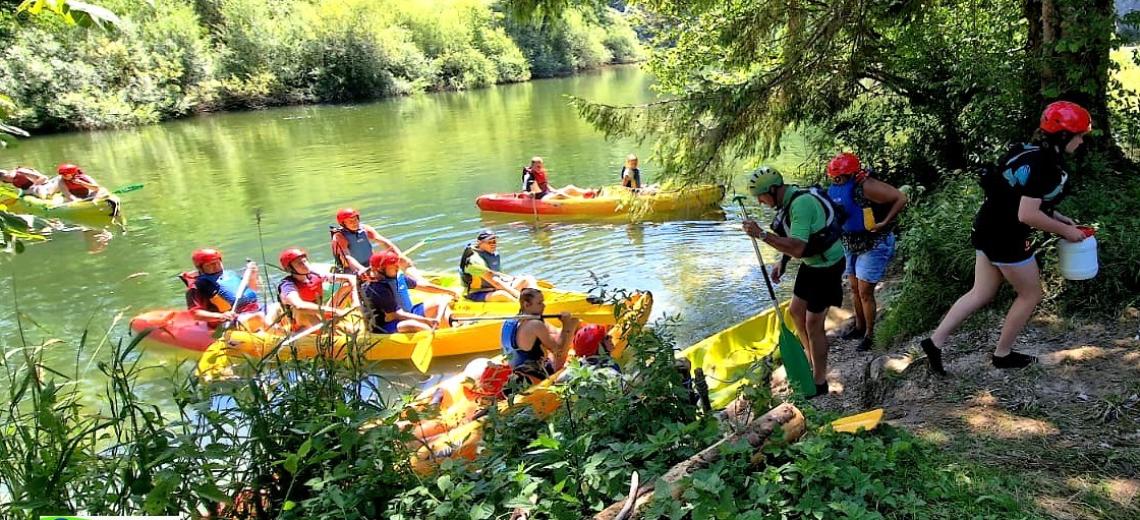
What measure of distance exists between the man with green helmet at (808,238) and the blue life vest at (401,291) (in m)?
4.42

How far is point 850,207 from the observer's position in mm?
5242

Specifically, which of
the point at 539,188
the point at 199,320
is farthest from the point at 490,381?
the point at 539,188

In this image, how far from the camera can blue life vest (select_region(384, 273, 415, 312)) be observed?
7.65 m

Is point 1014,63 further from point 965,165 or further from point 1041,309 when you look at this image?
point 1041,309

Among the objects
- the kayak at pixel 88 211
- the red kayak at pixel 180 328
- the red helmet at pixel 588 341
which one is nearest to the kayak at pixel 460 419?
the red helmet at pixel 588 341

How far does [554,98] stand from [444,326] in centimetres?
3090

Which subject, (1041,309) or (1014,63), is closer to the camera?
(1041,309)

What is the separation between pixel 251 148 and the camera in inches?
953

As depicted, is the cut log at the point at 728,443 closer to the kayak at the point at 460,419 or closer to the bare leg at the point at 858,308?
the kayak at the point at 460,419

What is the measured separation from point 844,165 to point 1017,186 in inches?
63.3

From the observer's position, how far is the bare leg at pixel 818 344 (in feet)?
14.5

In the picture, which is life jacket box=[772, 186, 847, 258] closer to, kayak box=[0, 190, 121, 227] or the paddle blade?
the paddle blade

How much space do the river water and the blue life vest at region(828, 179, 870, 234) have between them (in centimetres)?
242

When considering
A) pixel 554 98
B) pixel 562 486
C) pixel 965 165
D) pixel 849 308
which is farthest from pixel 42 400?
pixel 554 98
